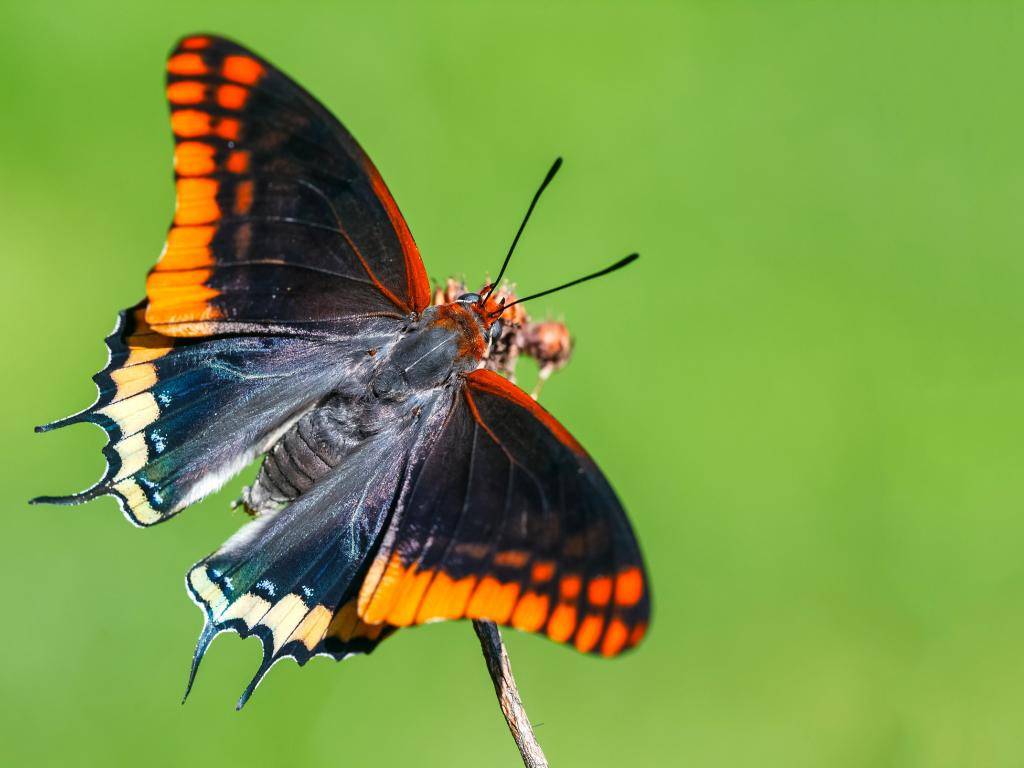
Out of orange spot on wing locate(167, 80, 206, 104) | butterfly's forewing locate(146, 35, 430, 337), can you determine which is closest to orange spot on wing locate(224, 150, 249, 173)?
butterfly's forewing locate(146, 35, 430, 337)

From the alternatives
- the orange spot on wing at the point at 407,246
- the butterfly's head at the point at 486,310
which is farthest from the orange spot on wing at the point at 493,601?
the orange spot on wing at the point at 407,246

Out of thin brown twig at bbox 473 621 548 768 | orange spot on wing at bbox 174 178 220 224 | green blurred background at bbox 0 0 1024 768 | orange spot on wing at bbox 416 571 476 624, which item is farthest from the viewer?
green blurred background at bbox 0 0 1024 768

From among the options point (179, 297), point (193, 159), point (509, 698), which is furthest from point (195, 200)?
point (509, 698)

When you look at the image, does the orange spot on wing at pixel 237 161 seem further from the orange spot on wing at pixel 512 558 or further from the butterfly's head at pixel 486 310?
the orange spot on wing at pixel 512 558

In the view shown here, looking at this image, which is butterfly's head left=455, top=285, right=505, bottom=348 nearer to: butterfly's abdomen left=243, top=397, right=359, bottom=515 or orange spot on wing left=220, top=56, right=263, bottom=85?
butterfly's abdomen left=243, top=397, right=359, bottom=515

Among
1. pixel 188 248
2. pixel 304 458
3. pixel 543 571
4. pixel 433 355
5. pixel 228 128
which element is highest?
pixel 228 128

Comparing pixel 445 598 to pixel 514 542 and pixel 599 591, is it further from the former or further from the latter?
pixel 599 591

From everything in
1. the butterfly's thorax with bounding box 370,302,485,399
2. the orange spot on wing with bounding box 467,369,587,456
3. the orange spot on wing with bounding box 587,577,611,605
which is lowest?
the orange spot on wing with bounding box 587,577,611,605

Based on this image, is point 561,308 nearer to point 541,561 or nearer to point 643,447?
point 643,447
